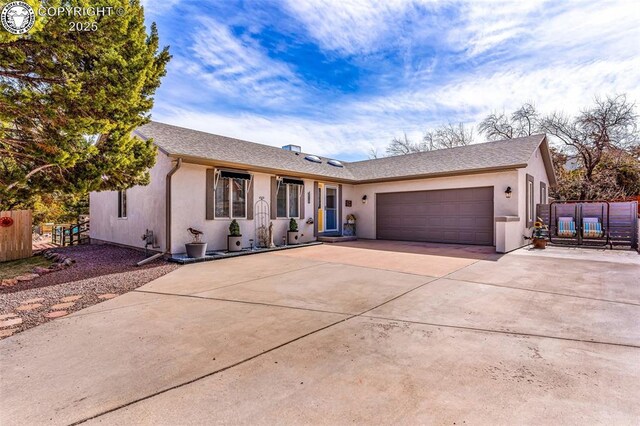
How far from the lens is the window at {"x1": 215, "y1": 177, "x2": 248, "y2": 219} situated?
10102 millimetres

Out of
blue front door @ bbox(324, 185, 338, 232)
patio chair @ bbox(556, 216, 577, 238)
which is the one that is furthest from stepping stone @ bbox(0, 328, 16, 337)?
patio chair @ bbox(556, 216, 577, 238)

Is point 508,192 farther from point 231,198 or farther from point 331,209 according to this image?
point 231,198

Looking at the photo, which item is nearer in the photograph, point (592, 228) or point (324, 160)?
point (592, 228)

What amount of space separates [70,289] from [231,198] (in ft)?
17.6

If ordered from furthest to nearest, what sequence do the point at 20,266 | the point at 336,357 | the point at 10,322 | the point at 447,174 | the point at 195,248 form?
the point at 447,174
the point at 195,248
the point at 20,266
the point at 10,322
the point at 336,357

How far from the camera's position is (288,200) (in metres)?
12.2

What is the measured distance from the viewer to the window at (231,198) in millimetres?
10102

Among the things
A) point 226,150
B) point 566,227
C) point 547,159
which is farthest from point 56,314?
point 547,159

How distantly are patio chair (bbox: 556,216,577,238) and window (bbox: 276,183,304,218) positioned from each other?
10.0 m

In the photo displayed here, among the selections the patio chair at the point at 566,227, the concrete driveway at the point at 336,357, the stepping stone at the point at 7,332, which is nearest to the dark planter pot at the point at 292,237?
the concrete driveway at the point at 336,357

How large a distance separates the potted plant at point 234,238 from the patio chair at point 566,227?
11.8 metres

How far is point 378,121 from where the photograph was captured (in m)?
18.9

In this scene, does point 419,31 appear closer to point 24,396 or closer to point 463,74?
point 463,74

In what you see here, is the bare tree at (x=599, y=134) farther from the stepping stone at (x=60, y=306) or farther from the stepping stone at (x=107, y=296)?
the stepping stone at (x=60, y=306)
